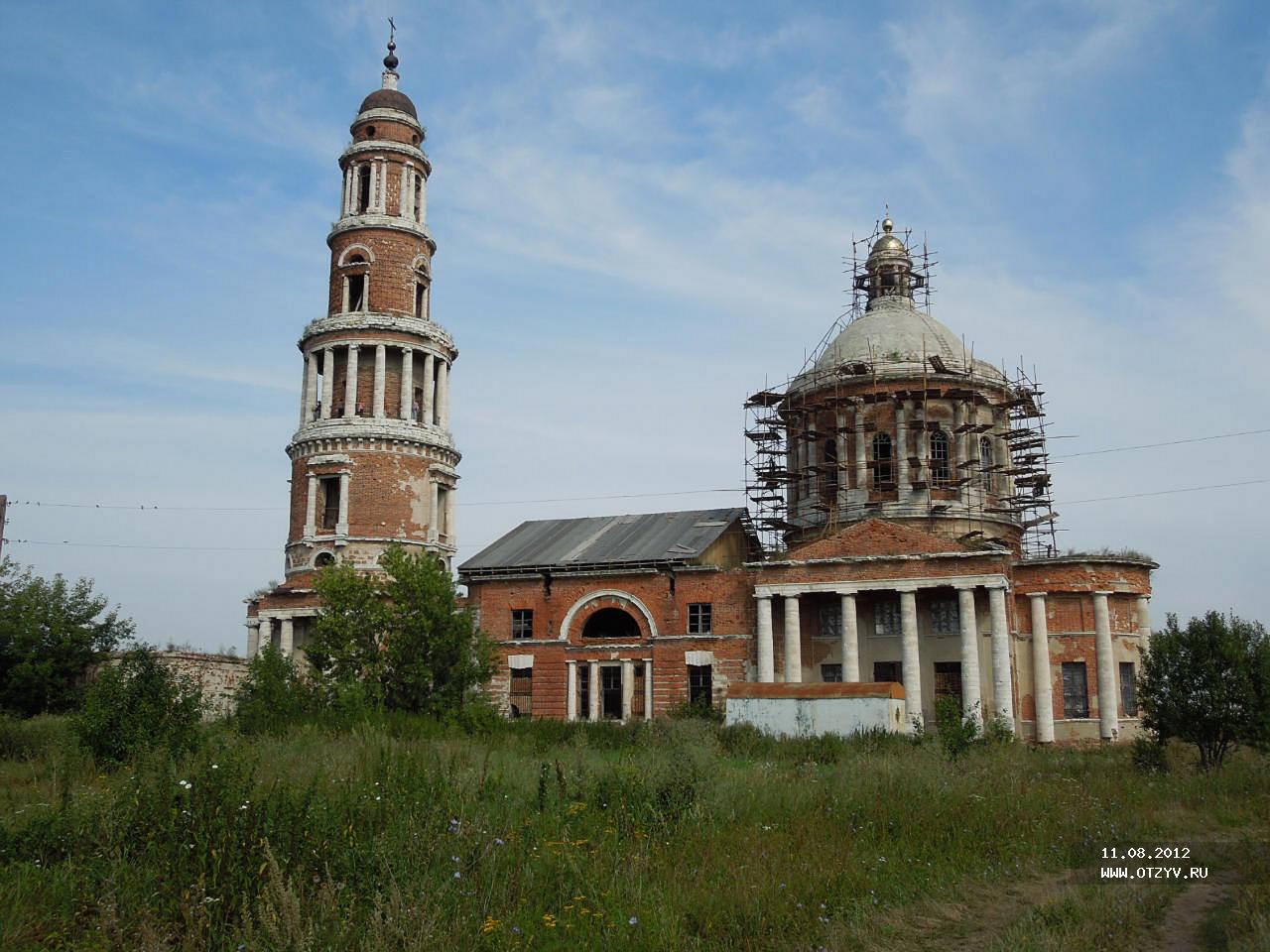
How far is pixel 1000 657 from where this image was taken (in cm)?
3275

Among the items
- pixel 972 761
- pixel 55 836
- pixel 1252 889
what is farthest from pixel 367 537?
pixel 1252 889

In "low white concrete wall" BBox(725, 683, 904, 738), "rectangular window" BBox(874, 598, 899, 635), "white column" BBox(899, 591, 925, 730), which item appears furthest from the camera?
"rectangular window" BBox(874, 598, 899, 635)

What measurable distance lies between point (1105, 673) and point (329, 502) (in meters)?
27.8

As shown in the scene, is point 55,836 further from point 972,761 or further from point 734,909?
point 972,761

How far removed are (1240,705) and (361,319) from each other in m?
31.5

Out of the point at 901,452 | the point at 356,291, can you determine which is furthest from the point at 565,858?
the point at 356,291

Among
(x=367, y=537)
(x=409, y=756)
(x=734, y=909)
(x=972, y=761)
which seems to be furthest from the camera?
(x=367, y=537)

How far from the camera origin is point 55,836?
372 inches

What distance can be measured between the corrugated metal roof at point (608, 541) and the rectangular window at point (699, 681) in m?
3.71

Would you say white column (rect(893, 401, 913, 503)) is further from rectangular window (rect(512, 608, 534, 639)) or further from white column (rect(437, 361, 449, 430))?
white column (rect(437, 361, 449, 430))

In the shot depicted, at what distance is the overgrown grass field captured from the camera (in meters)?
8.03

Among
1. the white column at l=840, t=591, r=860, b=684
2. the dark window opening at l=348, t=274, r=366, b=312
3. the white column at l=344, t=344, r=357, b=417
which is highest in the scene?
the dark window opening at l=348, t=274, r=366, b=312

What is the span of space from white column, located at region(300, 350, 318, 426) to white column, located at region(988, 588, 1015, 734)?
84.8 ft

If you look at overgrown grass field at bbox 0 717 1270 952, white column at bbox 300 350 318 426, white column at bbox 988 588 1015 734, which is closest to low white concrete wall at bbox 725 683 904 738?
white column at bbox 988 588 1015 734
